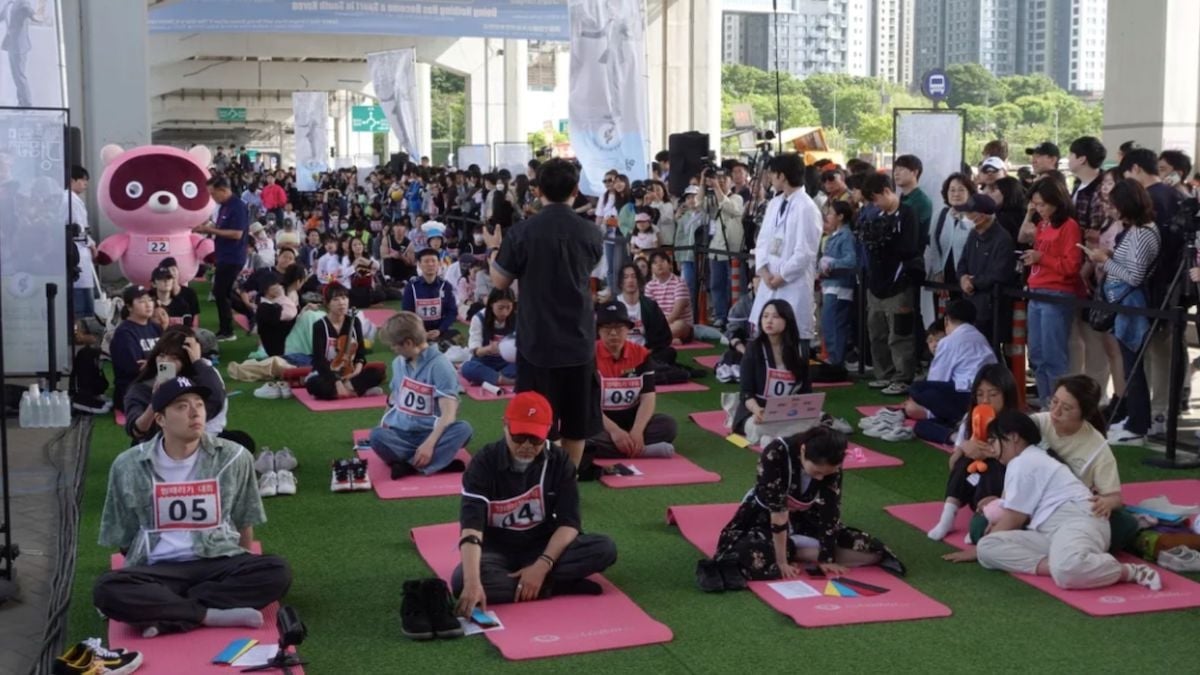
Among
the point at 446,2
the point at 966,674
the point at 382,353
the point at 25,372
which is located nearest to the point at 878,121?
the point at 446,2

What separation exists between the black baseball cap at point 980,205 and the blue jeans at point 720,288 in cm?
446

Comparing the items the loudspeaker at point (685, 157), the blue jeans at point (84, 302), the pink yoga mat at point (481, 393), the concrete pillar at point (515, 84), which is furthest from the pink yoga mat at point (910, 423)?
the concrete pillar at point (515, 84)

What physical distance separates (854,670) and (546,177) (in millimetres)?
3068

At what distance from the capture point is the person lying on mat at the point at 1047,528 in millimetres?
6398

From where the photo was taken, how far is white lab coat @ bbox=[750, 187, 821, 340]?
10648mm

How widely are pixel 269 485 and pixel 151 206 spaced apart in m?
7.38

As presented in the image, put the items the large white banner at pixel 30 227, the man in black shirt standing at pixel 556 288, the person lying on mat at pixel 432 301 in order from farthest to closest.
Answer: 1. the person lying on mat at pixel 432 301
2. the large white banner at pixel 30 227
3. the man in black shirt standing at pixel 556 288

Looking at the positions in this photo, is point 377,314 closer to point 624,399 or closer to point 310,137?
point 624,399

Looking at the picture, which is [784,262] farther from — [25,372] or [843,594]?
[25,372]

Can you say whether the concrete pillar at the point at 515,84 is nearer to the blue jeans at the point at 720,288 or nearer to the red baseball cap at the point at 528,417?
the blue jeans at the point at 720,288

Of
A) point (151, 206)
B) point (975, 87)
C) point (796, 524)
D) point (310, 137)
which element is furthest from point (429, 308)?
point (975, 87)

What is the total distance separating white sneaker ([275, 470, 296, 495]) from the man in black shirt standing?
5.62 feet

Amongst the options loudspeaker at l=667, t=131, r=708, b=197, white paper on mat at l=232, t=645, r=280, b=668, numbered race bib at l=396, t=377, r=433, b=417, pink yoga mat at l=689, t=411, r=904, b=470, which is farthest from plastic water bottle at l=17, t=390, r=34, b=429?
loudspeaker at l=667, t=131, r=708, b=197

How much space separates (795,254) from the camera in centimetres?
1064
